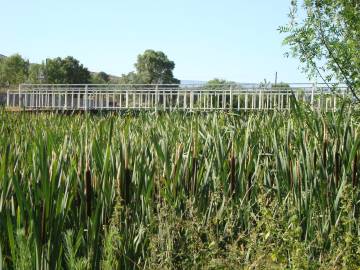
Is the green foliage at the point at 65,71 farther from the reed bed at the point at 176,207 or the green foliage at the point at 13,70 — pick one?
the reed bed at the point at 176,207

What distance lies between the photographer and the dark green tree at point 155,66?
221 ft

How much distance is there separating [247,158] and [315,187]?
41cm

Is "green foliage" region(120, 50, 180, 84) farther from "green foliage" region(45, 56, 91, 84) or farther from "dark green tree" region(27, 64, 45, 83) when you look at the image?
"dark green tree" region(27, 64, 45, 83)

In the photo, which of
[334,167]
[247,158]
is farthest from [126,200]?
[334,167]

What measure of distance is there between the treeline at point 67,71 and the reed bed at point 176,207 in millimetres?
43595

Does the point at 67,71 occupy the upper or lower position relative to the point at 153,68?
lower

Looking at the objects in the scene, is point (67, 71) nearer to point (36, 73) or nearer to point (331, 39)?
point (36, 73)

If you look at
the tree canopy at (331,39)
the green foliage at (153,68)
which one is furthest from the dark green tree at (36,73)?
the tree canopy at (331,39)

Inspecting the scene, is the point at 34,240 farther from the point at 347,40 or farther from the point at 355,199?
the point at 347,40

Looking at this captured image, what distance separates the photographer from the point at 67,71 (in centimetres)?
5122

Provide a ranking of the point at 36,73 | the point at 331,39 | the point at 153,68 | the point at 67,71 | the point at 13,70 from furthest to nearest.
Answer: the point at 153,68 < the point at 67,71 < the point at 36,73 < the point at 13,70 < the point at 331,39

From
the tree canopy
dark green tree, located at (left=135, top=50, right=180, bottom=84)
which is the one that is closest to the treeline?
dark green tree, located at (left=135, top=50, right=180, bottom=84)

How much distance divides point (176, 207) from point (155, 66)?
6702cm

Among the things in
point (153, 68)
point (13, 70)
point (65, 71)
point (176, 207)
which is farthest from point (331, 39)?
point (153, 68)
